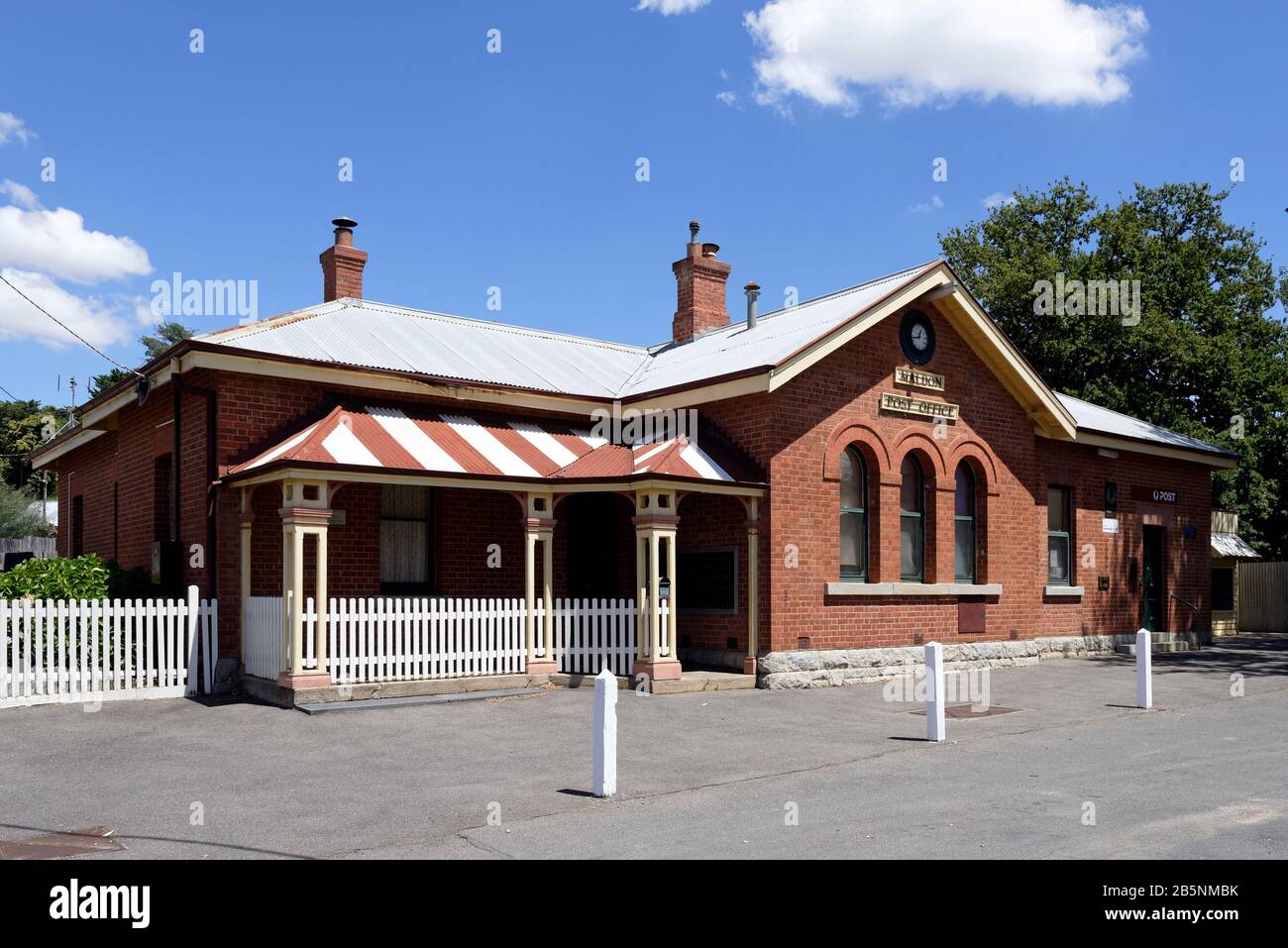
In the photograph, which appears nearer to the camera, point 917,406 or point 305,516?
point 305,516

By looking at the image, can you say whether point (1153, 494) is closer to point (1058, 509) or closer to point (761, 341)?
point (1058, 509)

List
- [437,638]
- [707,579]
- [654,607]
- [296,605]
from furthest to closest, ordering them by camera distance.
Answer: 1. [707,579]
2. [654,607]
3. [437,638]
4. [296,605]

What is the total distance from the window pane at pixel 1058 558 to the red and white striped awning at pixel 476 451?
7.97m

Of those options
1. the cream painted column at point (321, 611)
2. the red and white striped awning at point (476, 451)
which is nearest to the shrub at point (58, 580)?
the red and white striped awning at point (476, 451)

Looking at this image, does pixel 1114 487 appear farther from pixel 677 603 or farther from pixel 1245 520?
pixel 1245 520

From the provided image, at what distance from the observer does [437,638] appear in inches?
557

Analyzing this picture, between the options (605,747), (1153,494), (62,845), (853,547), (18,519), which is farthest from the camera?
(18,519)

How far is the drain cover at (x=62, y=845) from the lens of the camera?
22.6 ft

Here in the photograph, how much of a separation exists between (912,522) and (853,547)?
146cm

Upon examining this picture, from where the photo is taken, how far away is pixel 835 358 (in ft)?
54.9

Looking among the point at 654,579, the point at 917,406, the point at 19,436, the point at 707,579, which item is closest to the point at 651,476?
the point at 654,579

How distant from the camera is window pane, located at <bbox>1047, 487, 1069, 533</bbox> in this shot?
21.0 m

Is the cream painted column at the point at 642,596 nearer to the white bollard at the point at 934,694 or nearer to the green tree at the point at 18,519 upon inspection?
the white bollard at the point at 934,694
